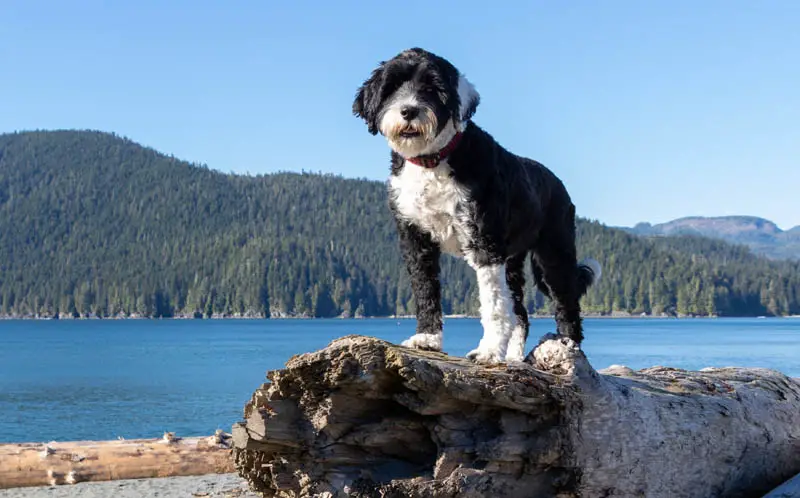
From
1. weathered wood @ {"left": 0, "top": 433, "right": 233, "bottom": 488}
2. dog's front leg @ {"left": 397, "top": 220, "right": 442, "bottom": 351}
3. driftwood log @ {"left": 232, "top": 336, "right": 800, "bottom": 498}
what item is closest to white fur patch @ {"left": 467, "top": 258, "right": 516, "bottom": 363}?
driftwood log @ {"left": 232, "top": 336, "right": 800, "bottom": 498}

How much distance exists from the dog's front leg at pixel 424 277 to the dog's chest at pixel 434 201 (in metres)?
0.11

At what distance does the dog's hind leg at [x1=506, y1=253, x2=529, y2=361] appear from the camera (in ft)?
23.5

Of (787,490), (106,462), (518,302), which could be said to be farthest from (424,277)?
(106,462)

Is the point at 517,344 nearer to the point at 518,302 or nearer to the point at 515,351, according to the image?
the point at 515,351

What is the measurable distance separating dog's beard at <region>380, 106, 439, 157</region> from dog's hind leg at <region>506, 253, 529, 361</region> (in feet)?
5.78

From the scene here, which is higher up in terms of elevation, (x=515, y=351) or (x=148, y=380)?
(x=515, y=351)

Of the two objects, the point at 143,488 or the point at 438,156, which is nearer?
the point at 438,156

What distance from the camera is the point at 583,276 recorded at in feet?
27.5

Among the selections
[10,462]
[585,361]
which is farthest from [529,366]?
[10,462]

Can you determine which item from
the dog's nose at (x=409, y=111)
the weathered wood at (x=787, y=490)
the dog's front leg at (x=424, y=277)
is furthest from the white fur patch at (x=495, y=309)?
the weathered wood at (x=787, y=490)

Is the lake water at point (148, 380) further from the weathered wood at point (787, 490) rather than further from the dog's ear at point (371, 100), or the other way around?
the dog's ear at point (371, 100)

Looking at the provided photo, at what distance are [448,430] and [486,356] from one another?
2.24ft

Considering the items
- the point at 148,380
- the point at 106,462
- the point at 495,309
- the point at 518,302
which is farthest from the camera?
the point at 148,380

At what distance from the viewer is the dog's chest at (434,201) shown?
6.48 metres
